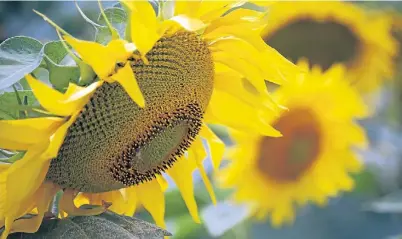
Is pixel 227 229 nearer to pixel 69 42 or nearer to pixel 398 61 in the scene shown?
pixel 69 42

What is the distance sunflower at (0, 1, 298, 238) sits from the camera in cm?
60

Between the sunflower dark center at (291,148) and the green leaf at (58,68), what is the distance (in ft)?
2.62

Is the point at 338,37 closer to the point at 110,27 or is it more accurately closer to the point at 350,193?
the point at 350,193

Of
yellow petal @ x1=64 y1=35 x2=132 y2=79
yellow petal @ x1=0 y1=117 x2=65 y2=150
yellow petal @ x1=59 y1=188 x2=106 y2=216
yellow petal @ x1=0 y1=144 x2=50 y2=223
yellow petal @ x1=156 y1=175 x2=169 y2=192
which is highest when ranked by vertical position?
yellow petal @ x1=64 y1=35 x2=132 y2=79

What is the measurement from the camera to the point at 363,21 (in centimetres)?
174

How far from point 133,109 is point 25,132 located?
79mm

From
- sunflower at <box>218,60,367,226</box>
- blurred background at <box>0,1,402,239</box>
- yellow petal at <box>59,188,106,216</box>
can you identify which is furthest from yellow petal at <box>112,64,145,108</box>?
sunflower at <box>218,60,367,226</box>

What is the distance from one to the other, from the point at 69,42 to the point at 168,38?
10 cm

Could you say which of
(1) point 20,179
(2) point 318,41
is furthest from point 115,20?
(2) point 318,41

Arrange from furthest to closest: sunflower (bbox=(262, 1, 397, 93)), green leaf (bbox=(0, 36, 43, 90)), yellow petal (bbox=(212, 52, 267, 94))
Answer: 1. sunflower (bbox=(262, 1, 397, 93))
2. yellow petal (bbox=(212, 52, 267, 94))
3. green leaf (bbox=(0, 36, 43, 90))

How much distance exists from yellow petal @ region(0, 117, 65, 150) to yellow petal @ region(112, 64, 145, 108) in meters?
0.05

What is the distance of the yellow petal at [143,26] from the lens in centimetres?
59

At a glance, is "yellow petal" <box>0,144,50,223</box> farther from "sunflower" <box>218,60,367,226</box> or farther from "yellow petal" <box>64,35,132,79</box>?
"sunflower" <box>218,60,367,226</box>

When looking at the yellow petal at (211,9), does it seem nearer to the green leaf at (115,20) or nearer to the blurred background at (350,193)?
the green leaf at (115,20)
